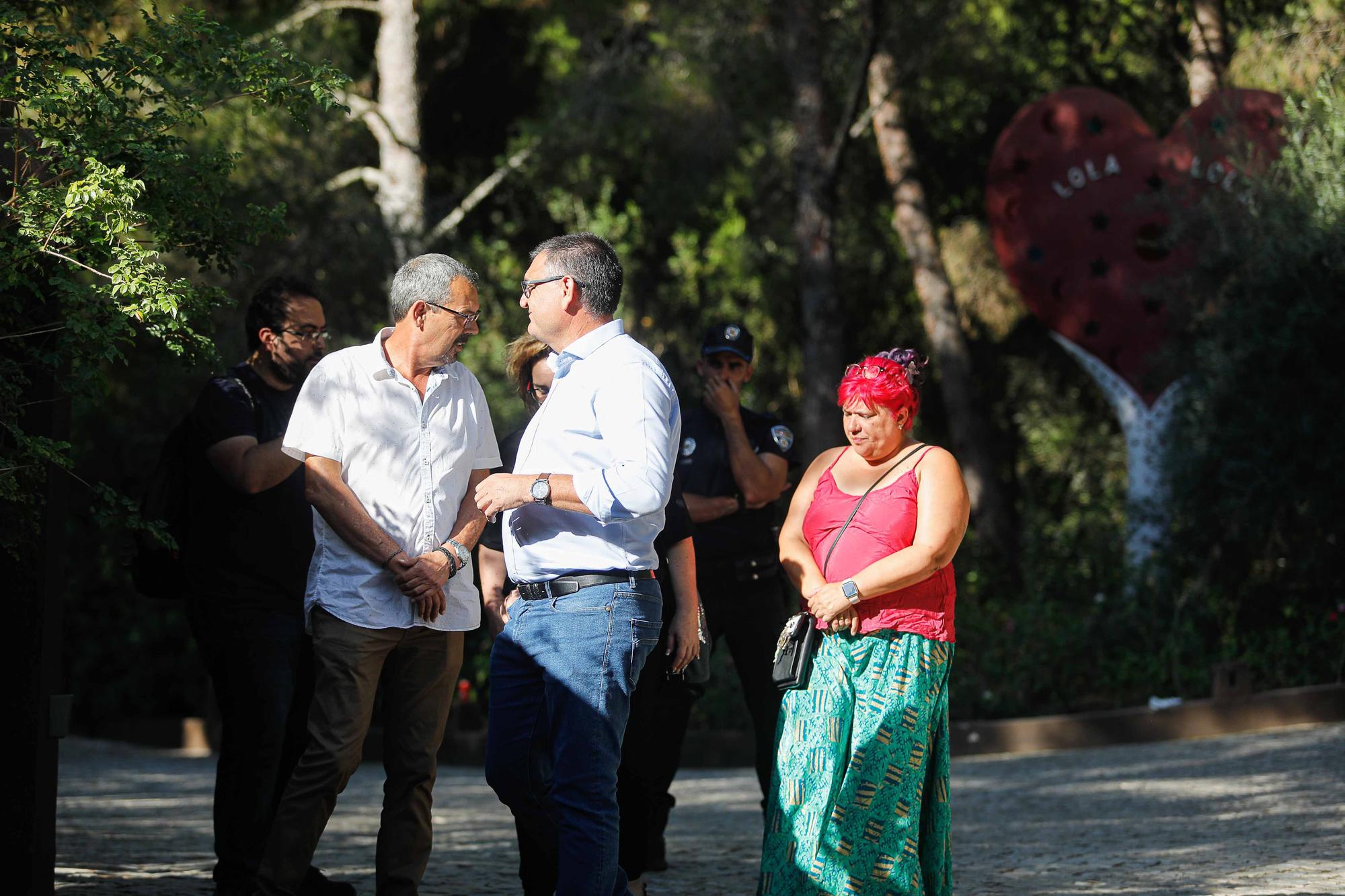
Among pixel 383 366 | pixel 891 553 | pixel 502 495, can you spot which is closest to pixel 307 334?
pixel 383 366

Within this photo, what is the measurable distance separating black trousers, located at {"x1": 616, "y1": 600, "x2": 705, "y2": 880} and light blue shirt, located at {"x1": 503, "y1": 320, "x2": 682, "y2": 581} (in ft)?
2.13

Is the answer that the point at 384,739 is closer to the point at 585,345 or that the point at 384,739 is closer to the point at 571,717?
the point at 571,717

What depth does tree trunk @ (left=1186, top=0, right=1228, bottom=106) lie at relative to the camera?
1337 cm

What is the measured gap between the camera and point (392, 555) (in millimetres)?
4117

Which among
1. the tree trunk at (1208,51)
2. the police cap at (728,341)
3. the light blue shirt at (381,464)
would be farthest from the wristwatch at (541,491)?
the tree trunk at (1208,51)

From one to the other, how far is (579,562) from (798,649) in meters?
0.96

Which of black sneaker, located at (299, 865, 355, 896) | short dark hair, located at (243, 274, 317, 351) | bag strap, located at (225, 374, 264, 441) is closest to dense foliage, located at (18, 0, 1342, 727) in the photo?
short dark hair, located at (243, 274, 317, 351)

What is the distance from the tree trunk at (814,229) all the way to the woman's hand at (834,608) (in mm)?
9218

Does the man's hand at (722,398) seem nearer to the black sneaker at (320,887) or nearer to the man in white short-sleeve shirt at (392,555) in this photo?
the man in white short-sleeve shirt at (392,555)

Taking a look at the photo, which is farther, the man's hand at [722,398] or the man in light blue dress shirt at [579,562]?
the man's hand at [722,398]

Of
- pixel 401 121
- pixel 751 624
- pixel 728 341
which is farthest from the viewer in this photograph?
pixel 401 121

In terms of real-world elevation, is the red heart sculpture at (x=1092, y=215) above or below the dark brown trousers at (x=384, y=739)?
above

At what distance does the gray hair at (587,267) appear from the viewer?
391 cm

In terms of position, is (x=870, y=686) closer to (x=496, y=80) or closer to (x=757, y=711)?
(x=757, y=711)
